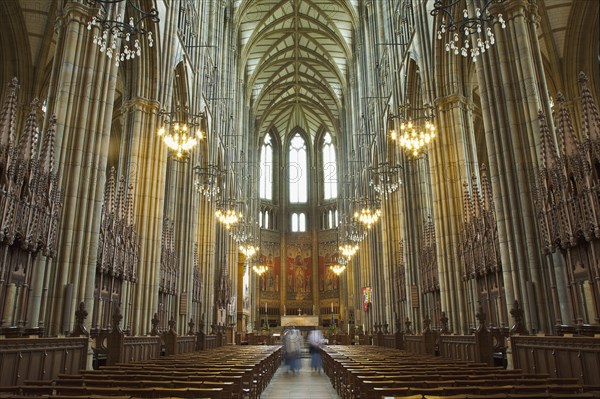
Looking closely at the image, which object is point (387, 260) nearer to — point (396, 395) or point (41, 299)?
point (41, 299)

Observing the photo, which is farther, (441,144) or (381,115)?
(381,115)

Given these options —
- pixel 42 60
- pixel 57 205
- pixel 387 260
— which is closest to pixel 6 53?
pixel 42 60

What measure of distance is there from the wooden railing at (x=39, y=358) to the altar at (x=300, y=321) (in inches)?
Answer: 1543

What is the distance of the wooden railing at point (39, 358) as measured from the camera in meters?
7.61

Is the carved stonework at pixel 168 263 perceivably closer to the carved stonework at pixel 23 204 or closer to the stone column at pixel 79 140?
the stone column at pixel 79 140

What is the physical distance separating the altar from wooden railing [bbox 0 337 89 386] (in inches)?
1543

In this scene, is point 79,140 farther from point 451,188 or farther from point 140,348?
point 451,188

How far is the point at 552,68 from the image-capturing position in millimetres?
22688

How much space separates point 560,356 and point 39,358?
920 centimetres

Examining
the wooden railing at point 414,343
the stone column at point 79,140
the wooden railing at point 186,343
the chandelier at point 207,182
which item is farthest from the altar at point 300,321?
the stone column at point 79,140

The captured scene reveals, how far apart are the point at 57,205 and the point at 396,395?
904cm

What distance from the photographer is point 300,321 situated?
1887 inches

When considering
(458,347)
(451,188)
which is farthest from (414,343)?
(451,188)

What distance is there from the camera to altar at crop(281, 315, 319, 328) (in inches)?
1882
